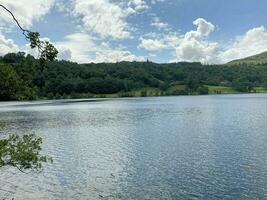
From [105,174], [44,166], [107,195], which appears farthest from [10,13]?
[44,166]

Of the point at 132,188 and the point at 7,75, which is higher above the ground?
the point at 7,75

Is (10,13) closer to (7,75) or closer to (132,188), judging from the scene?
(7,75)

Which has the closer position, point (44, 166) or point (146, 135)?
point (44, 166)

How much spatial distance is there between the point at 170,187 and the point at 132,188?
11.9ft

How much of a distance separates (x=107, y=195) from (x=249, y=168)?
57.5ft

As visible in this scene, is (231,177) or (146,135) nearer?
(231,177)

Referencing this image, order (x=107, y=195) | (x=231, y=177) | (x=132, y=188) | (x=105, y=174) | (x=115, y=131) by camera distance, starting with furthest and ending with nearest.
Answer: (x=115, y=131) → (x=105, y=174) → (x=231, y=177) → (x=132, y=188) → (x=107, y=195)

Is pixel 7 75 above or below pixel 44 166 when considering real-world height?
above

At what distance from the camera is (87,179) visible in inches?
1515

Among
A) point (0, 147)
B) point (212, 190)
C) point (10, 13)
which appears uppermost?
point (10, 13)

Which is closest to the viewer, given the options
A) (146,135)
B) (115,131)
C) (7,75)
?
(7,75)

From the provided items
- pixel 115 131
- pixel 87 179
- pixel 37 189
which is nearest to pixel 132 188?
pixel 87 179

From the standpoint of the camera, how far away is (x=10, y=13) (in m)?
18.3

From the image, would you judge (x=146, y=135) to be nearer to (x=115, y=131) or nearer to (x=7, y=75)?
(x=115, y=131)
